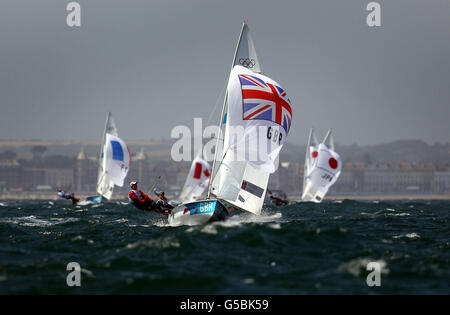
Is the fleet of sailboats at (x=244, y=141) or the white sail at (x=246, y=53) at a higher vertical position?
the white sail at (x=246, y=53)

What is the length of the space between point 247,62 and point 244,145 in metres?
3.49

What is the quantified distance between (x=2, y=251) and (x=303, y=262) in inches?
275

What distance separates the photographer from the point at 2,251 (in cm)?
1388

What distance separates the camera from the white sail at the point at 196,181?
142ft

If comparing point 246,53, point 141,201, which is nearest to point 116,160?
point 141,201

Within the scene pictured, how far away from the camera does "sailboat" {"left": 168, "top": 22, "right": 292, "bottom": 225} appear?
59.3 feet

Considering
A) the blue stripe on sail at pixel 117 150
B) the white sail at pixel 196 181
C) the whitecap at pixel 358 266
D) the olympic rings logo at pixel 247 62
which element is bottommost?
the white sail at pixel 196 181

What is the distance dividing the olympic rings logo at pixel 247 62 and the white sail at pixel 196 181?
2316 centimetres

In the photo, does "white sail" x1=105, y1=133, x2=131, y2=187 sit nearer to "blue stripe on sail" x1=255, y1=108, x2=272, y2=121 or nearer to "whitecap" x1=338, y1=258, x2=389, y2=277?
"blue stripe on sail" x1=255, y1=108, x2=272, y2=121

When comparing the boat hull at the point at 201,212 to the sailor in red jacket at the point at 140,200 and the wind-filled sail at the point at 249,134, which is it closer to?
the wind-filled sail at the point at 249,134

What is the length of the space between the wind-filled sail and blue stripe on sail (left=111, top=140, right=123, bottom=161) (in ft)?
88.1

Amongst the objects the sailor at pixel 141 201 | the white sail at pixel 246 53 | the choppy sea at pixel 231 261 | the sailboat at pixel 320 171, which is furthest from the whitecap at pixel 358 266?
the sailboat at pixel 320 171
